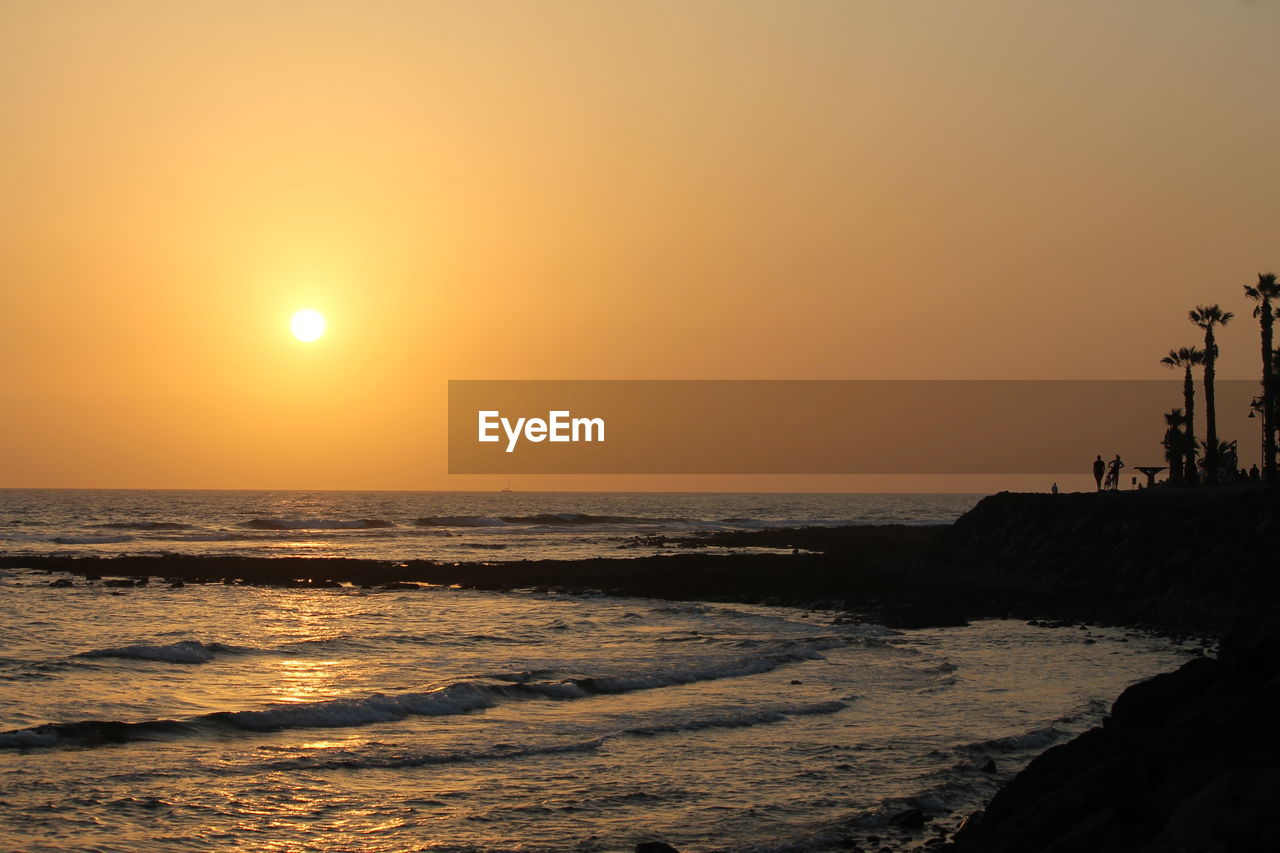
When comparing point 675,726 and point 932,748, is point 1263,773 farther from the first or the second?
point 675,726

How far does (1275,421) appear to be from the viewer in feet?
195

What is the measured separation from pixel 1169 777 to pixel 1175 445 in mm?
74946

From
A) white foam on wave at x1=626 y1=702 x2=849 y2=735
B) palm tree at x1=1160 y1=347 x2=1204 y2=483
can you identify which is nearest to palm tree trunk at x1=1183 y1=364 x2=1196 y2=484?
palm tree at x1=1160 y1=347 x2=1204 y2=483

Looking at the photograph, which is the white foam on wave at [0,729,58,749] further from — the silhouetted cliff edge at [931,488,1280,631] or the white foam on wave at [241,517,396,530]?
the white foam on wave at [241,517,396,530]

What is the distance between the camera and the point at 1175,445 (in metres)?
78.8

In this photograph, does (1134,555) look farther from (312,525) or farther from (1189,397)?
(312,525)

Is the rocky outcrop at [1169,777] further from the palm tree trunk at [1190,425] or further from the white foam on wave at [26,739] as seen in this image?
the palm tree trunk at [1190,425]

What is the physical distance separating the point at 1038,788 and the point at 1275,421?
5524 cm

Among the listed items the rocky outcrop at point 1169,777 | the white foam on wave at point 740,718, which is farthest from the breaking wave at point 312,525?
the rocky outcrop at point 1169,777

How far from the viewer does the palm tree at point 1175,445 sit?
66.5 m

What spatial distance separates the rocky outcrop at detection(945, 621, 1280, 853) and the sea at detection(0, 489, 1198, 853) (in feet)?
6.16

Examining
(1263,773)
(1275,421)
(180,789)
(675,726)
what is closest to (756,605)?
(675,726)

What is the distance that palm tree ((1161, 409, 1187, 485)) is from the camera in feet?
218

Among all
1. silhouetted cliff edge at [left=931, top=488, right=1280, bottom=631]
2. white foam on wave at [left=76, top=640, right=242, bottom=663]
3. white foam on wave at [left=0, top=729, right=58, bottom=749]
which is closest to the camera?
white foam on wave at [left=0, top=729, right=58, bottom=749]
